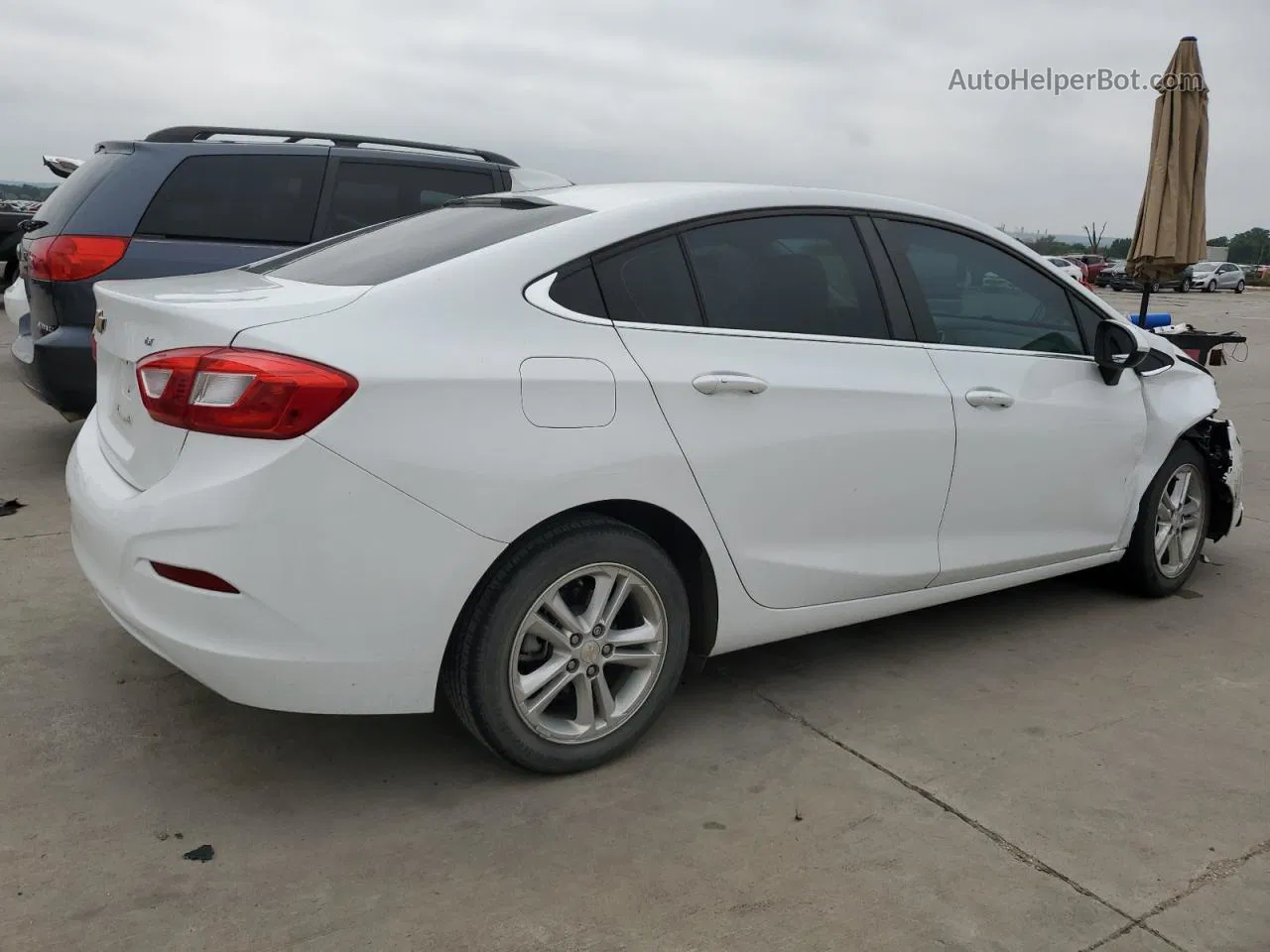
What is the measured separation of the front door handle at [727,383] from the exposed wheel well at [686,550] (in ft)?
1.11

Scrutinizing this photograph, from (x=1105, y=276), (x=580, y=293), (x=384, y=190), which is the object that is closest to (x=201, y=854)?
(x=580, y=293)

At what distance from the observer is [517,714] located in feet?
9.24

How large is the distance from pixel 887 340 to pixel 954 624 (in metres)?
1.34

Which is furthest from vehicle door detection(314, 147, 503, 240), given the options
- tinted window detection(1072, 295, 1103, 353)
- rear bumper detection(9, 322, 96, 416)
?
tinted window detection(1072, 295, 1103, 353)

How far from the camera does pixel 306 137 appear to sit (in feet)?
21.2

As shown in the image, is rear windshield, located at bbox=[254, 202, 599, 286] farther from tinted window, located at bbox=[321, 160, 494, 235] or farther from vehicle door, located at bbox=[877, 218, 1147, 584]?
tinted window, located at bbox=[321, 160, 494, 235]

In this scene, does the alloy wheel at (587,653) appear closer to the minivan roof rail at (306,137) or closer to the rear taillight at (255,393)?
the rear taillight at (255,393)

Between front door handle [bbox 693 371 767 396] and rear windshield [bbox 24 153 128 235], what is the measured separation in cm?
402

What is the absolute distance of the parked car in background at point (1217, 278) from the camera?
4478 centimetres

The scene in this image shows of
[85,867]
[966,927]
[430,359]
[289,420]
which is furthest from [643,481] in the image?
[85,867]

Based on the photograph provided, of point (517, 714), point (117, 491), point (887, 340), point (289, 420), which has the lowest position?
point (517, 714)

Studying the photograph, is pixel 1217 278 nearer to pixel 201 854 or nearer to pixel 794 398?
pixel 794 398

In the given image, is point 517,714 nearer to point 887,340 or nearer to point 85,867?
point 85,867

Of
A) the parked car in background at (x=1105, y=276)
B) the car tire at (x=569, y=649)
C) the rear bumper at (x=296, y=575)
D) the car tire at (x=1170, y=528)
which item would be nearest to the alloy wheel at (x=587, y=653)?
the car tire at (x=569, y=649)
